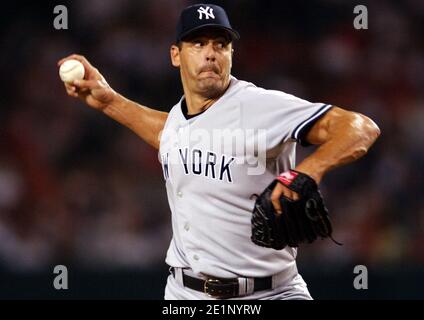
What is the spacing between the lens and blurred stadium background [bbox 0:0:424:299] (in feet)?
16.4

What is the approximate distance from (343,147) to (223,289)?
0.70m

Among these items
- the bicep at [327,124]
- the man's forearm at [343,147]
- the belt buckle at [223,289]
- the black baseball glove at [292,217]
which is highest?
the bicep at [327,124]

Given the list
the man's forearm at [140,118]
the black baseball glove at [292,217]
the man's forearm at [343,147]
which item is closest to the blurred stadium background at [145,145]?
the man's forearm at [140,118]

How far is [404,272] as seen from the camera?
4996 millimetres

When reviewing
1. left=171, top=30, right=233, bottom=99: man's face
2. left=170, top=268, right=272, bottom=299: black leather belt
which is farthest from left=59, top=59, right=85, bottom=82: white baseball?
left=170, top=268, right=272, bottom=299: black leather belt

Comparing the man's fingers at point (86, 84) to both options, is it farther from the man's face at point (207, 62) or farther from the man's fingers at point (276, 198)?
the man's fingers at point (276, 198)

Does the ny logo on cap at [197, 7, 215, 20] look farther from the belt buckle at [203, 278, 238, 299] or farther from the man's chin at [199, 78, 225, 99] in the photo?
the belt buckle at [203, 278, 238, 299]

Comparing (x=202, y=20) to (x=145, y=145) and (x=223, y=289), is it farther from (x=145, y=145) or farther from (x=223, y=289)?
(x=145, y=145)

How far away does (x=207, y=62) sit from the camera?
300cm

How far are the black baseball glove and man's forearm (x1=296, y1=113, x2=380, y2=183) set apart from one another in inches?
2.1

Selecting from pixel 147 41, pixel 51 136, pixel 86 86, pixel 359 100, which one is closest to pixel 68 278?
pixel 51 136

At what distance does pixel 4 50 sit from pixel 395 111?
2850mm

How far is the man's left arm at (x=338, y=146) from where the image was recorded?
8.22ft

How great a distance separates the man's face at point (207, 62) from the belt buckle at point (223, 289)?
0.70 metres
